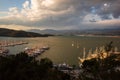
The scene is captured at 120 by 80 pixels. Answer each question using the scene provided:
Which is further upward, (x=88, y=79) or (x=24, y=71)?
(x=88, y=79)

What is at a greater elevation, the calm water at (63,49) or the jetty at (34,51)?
the jetty at (34,51)

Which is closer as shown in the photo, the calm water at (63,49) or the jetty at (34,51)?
the calm water at (63,49)

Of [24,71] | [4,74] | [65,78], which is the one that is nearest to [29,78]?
[24,71]

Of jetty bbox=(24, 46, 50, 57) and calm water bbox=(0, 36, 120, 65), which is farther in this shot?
jetty bbox=(24, 46, 50, 57)

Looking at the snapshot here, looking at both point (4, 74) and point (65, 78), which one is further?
point (65, 78)

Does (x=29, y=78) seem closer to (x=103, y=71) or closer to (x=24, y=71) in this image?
(x=24, y=71)

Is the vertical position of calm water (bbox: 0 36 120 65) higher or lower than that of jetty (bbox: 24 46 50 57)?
lower

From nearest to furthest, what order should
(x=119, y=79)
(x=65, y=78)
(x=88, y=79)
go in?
(x=119, y=79), (x=88, y=79), (x=65, y=78)

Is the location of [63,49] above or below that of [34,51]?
below

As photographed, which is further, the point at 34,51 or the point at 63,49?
the point at 63,49

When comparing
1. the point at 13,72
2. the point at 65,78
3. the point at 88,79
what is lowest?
the point at 65,78

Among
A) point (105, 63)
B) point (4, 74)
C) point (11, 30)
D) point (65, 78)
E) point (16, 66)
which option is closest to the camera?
point (105, 63)
